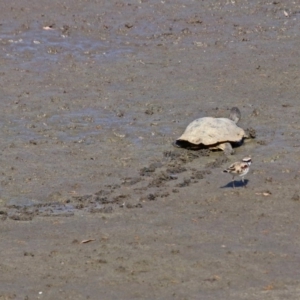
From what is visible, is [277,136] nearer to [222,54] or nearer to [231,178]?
[231,178]

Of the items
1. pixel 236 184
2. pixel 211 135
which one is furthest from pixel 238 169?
pixel 211 135

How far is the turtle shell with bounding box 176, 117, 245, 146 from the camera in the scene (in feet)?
42.8

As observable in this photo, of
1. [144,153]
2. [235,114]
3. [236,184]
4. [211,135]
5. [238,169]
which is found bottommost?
[236,184]

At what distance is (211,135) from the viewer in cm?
1304

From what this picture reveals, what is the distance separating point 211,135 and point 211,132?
1.7 inches

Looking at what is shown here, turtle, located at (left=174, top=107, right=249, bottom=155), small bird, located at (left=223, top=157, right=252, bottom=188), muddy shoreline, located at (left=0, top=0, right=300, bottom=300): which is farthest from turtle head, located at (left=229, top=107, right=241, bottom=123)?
small bird, located at (left=223, top=157, right=252, bottom=188)

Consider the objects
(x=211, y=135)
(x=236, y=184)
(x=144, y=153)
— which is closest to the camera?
(x=236, y=184)

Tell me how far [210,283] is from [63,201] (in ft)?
10.1

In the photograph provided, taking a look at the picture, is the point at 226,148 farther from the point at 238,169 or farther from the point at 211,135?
the point at 238,169

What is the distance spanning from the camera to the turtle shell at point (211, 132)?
13.0m

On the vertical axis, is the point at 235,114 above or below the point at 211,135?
above

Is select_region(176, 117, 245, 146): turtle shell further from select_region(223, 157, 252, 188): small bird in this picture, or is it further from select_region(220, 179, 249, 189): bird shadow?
select_region(223, 157, 252, 188): small bird

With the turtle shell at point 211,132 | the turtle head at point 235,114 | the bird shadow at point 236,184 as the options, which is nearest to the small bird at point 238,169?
the bird shadow at point 236,184

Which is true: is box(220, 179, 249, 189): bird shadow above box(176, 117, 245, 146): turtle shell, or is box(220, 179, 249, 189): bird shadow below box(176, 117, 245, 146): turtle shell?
below
